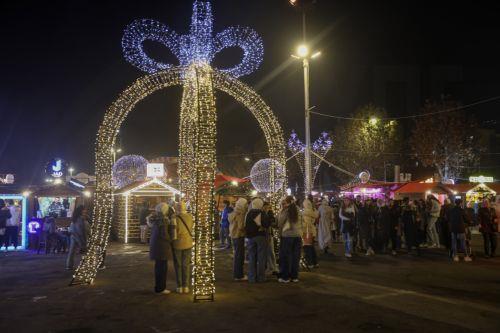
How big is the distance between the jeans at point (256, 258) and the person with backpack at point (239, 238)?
42cm

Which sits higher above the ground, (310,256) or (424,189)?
(424,189)

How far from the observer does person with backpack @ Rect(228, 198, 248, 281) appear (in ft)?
34.9

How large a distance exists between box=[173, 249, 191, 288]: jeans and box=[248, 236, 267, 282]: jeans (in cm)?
155

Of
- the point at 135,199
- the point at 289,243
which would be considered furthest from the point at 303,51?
the point at 289,243

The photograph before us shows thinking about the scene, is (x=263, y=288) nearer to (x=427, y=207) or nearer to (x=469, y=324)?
(x=469, y=324)

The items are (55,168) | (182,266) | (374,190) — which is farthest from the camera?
(374,190)

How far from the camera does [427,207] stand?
1675 cm

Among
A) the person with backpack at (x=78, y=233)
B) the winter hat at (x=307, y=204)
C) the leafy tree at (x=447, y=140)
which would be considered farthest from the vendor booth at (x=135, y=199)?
the leafy tree at (x=447, y=140)

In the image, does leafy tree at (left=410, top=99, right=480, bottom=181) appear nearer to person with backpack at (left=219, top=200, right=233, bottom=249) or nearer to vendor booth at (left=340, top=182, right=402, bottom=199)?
vendor booth at (left=340, top=182, right=402, bottom=199)

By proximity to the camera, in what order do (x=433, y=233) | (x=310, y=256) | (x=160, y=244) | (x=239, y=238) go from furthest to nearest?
(x=433, y=233) → (x=310, y=256) → (x=239, y=238) → (x=160, y=244)

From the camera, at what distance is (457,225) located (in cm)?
1356

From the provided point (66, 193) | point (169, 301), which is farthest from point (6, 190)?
point (169, 301)

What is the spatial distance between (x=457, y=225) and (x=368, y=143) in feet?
83.1

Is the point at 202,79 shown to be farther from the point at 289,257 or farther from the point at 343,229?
the point at 343,229
